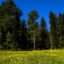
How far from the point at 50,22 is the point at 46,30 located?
610 centimetres

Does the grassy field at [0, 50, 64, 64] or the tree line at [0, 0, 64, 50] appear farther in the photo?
the tree line at [0, 0, 64, 50]

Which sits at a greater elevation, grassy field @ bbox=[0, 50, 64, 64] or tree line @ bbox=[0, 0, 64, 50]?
tree line @ bbox=[0, 0, 64, 50]

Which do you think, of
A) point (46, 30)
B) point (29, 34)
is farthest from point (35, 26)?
point (46, 30)

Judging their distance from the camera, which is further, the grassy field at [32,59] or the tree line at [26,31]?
the tree line at [26,31]

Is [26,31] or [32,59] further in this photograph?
[26,31]

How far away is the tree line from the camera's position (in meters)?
73.2

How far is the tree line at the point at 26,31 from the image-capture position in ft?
240

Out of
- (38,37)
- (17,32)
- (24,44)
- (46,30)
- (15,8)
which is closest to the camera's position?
(15,8)

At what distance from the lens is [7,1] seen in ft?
244

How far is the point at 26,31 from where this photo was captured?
89625 millimetres

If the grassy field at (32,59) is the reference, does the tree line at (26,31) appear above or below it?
above

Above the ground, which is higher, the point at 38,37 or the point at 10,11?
the point at 10,11

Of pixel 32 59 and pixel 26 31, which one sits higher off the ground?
pixel 26 31

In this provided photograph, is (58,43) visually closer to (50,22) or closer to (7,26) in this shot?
(50,22)
